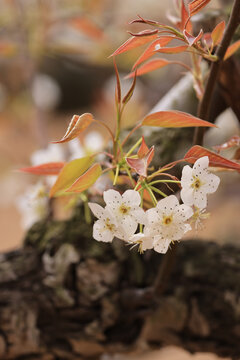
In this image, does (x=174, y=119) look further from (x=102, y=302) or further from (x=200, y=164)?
(x=102, y=302)

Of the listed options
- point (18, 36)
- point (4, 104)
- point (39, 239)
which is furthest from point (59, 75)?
point (39, 239)

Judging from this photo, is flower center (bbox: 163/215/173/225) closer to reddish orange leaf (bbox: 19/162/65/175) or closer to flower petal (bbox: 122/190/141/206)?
flower petal (bbox: 122/190/141/206)

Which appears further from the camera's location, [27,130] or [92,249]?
[27,130]

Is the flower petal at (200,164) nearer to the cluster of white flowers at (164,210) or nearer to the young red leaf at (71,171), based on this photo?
the cluster of white flowers at (164,210)

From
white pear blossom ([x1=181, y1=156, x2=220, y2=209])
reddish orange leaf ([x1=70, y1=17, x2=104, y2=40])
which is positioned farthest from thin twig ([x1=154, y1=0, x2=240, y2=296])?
reddish orange leaf ([x1=70, y1=17, x2=104, y2=40])

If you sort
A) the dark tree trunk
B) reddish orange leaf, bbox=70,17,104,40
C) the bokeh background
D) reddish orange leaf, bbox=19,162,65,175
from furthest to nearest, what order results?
the bokeh background, reddish orange leaf, bbox=70,17,104,40, the dark tree trunk, reddish orange leaf, bbox=19,162,65,175

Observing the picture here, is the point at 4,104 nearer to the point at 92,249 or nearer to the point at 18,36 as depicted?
the point at 18,36
